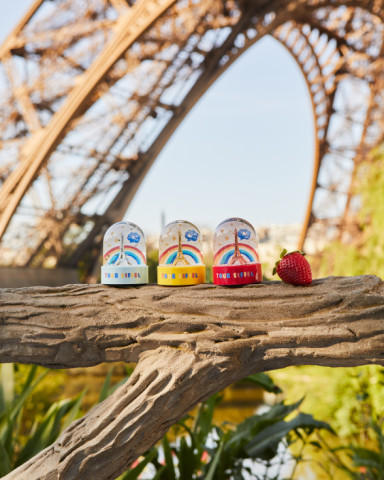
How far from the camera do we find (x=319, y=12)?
770cm

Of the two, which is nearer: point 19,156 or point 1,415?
point 1,415

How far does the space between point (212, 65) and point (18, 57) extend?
2313 millimetres

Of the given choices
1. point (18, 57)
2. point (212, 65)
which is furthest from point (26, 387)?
point (212, 65)

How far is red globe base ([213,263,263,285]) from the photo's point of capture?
112 centimetres

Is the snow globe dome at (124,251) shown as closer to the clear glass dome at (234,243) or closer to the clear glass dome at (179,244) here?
the clear glass dome at (179,244)

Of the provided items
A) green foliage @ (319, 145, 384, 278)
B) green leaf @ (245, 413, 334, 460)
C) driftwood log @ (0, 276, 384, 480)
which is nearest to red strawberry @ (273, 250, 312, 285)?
driftwood log @ (0, 276, 384, 480)

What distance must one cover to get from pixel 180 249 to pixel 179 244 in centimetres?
1

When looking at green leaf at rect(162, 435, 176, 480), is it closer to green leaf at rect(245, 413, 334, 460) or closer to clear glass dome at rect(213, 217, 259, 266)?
green leaf at rect(245, 413, 334, 460)

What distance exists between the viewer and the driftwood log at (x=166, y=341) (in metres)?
0.99

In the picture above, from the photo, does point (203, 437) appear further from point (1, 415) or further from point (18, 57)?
point (18, 57)

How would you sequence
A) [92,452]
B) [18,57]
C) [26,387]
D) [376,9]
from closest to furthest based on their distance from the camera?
[92,452]
[26,387]
[18,57]
[376,9]

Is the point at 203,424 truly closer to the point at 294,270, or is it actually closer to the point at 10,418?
the point at 10,418

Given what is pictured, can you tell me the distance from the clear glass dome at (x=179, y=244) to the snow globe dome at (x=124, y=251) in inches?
2.6

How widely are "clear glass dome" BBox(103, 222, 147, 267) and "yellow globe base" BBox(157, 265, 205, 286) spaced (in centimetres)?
9
